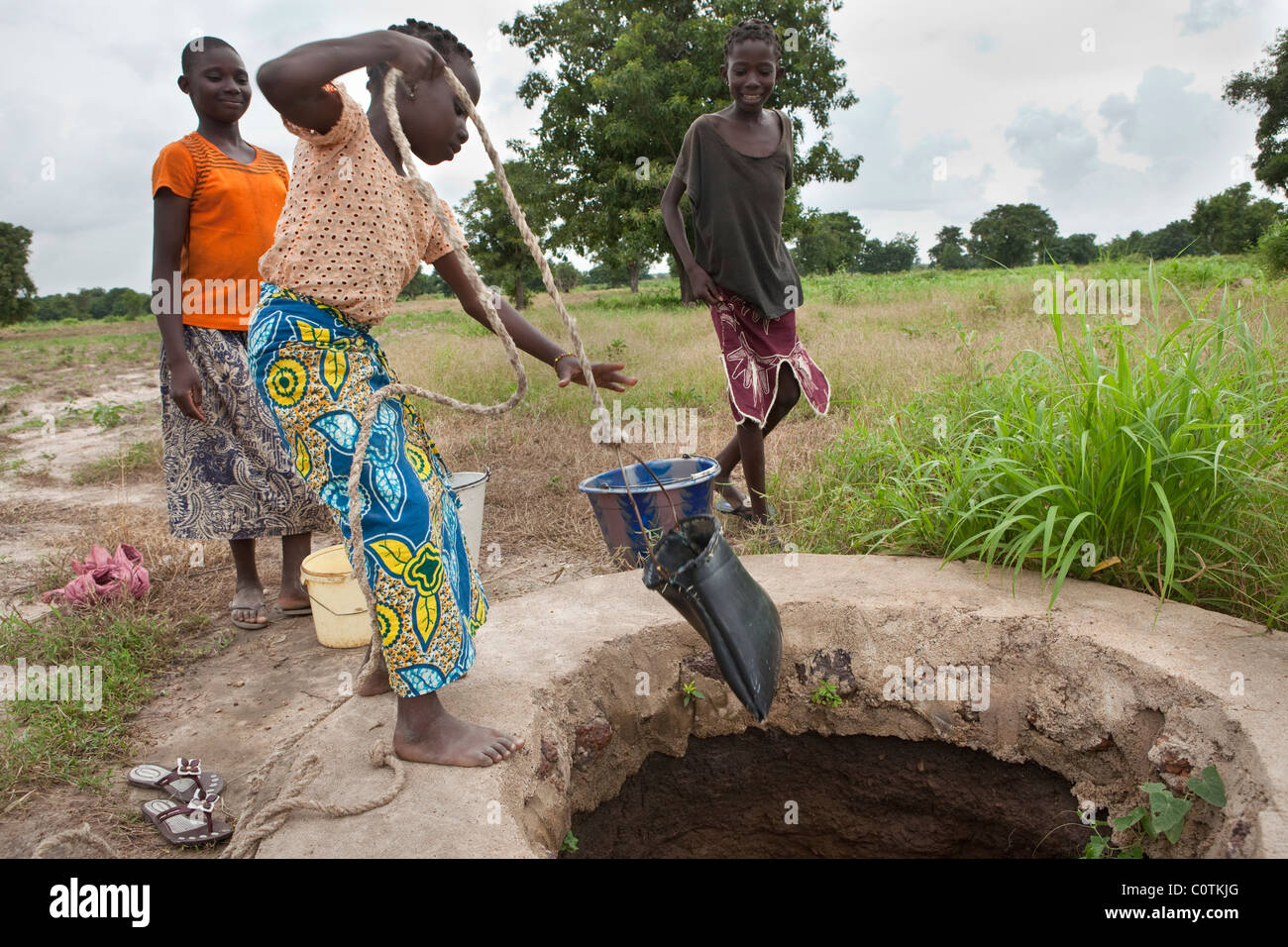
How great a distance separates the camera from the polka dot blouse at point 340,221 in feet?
5.47

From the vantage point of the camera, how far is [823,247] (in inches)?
1007

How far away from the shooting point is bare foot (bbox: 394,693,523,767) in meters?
1.69

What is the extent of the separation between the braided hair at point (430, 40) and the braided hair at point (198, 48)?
49.1 inches

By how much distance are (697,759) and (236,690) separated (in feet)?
4.64

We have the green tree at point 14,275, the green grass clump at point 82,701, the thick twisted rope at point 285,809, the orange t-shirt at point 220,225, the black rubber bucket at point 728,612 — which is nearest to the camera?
the thick twisted rope at point 285,809

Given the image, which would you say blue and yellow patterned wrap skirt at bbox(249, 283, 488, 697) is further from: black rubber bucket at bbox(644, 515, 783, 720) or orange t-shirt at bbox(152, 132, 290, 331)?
orange t-shirt at bbox(152, 132, 290, 331)

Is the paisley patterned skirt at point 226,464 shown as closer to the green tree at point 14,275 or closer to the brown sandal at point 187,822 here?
the brown sandal at point 187,822

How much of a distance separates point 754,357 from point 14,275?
119ft

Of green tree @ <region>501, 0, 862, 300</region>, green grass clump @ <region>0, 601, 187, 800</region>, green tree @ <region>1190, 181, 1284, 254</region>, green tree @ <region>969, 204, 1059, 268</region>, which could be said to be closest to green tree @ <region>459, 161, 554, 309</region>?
green tree @ <region>501, 0, 862, 300</region>

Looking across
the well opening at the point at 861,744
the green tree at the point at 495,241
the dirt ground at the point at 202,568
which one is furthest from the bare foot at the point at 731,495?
the green tree at the point at 495,241

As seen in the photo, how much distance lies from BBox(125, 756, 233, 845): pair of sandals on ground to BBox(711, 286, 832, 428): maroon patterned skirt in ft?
6.97

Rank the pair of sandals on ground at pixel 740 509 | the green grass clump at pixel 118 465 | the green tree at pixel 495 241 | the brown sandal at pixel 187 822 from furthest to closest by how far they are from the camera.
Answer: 1. the green tree at pixel 495 241
2. the green grass clump at pixel 118 465
3. the pair of sandals on ground at pixel 740 509
4. the brown sandal at pixel 187 822

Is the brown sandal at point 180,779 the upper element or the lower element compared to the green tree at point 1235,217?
lower
